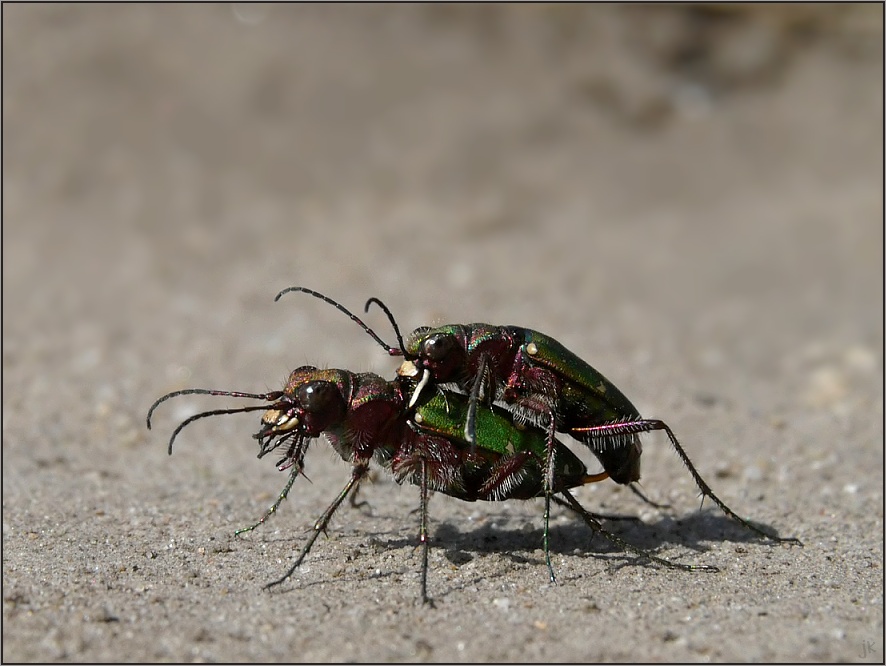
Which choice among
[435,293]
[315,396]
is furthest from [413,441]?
[435,293]

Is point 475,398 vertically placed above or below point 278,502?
above

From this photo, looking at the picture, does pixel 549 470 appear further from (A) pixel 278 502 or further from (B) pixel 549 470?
(A) pixel 278 502

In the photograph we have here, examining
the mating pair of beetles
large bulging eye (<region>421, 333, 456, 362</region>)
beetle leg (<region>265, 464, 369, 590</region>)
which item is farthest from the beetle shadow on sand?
large bulging eye (<region>421, 333, 456, 362</region>)

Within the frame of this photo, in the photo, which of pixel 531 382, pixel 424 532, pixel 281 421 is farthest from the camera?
pixel 531 382

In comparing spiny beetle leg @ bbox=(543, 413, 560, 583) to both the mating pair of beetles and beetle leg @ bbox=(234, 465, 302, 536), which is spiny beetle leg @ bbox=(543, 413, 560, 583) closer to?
the mating pair of beetles

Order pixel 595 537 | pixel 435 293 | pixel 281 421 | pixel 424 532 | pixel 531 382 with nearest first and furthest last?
pixel 424 532 < pixel 281 421 < pixel 531 382 < pixel 595 537 < pixel 435 293

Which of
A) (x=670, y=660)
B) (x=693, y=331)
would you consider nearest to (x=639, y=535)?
(x=670, y=660)

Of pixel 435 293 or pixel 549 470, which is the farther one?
pixel 435 293

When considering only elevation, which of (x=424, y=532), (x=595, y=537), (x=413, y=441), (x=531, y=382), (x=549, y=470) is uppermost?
(x=531, y=382)
